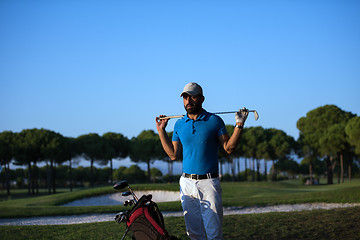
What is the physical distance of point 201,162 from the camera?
16.5ft

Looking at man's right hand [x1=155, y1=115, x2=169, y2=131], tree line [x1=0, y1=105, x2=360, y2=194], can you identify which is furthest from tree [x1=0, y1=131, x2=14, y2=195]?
man's right hand [x1=155, y1=115, x2=169, y2=131]

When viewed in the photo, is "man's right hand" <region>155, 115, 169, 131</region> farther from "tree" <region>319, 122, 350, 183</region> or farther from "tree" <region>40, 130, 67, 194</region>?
"tree" <region>319, 122, 350, 183</region>

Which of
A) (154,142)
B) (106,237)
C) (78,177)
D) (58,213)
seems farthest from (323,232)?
(78,177)

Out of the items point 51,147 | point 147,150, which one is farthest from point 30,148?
point 147,150

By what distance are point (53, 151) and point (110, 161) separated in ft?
39.7

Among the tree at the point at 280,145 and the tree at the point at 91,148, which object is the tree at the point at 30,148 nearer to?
the tree at the point at 91,148

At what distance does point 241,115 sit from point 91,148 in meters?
54.9

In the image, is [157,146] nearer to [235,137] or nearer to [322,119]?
[322,119]

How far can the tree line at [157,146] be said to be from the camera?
159 feet

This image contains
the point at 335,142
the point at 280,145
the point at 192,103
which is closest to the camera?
the point at 192,103

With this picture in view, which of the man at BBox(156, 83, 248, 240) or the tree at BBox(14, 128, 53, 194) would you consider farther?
the tree at BBox(14, 128, 53, 194)

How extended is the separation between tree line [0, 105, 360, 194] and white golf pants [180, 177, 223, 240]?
44580 mm

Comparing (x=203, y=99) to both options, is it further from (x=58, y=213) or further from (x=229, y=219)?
(x=58, y=213)

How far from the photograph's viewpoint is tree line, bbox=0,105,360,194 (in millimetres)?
48312
